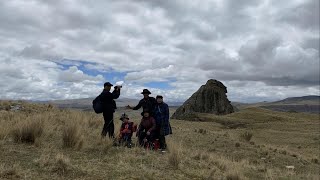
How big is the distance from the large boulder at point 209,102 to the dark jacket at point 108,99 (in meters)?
34.6

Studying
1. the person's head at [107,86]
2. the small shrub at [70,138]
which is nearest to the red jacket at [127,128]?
the person's head at [107,86]

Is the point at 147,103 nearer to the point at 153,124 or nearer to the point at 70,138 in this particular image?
the point at 153,124

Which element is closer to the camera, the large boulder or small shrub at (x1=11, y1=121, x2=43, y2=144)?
small shrub at (x1=11, y1=121, x2=43, y2=144)

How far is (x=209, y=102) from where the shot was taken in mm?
48688

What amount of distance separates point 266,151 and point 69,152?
9223 mm

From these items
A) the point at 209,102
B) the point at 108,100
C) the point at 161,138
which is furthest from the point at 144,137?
the point at 209,102

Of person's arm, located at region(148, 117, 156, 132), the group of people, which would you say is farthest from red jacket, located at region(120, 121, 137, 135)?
person's arm, located at region(148, 117, 156, 132)

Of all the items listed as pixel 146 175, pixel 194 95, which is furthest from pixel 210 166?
pixel 194 95

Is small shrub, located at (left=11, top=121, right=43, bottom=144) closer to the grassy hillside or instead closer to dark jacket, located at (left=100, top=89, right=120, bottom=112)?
the grassy hillside

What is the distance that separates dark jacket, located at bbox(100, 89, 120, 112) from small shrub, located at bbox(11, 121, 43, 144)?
6.67ft

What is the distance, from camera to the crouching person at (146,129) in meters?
12.8

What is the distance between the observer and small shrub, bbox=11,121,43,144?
35.5ft

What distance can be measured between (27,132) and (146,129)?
3.82 metres

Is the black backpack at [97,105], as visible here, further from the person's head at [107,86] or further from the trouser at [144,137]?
the trouser at [144,137]
